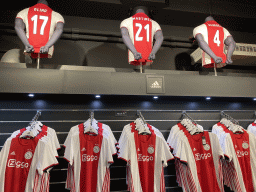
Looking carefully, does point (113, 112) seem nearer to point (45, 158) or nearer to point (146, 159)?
point (146, 159)

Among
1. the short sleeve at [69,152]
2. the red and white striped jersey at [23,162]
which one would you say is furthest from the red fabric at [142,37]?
the red and white striped jersey at [23,162]

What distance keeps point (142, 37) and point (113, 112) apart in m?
1.23

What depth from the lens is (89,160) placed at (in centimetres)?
230

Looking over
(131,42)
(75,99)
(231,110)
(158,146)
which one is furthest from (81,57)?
(231,110)

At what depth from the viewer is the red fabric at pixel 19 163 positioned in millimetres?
2088

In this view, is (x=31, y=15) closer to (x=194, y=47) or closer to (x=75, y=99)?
(x=75, y=99)

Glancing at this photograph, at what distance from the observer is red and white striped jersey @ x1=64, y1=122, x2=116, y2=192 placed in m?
→ 2.25

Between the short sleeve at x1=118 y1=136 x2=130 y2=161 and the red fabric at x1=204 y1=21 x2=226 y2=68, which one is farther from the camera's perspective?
the red fabric at x1=204 y1=21 x2=226 y2=68

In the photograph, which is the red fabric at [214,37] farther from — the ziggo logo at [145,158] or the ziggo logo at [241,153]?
the ziggo logo at [145,158]

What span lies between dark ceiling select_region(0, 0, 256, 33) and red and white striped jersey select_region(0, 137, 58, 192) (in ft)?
8.50

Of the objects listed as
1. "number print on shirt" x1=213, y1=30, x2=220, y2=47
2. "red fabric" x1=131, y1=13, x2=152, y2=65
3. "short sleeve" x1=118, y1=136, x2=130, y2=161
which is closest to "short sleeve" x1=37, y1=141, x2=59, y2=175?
"short sleeve" x1=118, y1=136, x2=130, y2=161

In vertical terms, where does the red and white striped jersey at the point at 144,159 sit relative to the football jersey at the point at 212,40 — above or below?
below

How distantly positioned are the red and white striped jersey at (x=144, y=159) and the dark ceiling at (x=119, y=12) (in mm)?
2476

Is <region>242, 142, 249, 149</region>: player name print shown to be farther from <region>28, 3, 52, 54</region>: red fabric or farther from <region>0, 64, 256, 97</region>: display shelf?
<region>28, 3, 52, 54</region>: red fabric
